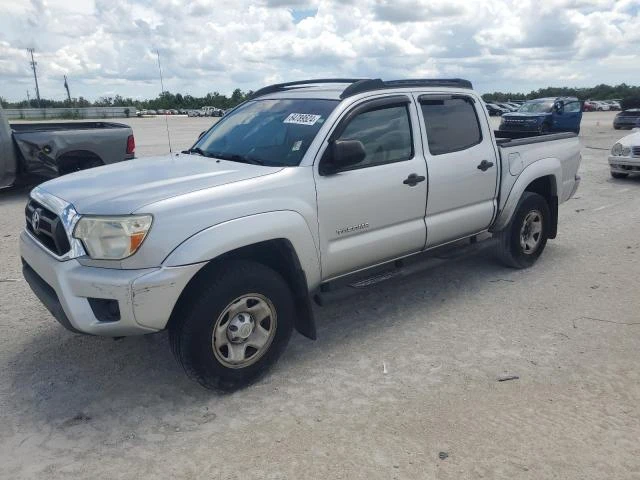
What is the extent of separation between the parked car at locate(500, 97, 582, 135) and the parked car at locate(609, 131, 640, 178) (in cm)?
1077

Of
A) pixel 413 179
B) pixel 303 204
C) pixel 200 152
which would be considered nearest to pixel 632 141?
pixel 413 179

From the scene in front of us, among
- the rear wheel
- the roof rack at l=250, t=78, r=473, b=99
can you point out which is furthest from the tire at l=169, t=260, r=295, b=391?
the rear wheel

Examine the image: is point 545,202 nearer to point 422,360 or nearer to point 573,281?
point 573,281

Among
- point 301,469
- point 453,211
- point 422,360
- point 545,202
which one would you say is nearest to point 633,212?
point 545,202

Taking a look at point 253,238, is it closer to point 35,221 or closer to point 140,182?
point 140,182

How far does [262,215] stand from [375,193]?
102 cm

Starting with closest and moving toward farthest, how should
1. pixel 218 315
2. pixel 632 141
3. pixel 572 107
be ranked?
pixel 218 315 < pixel 632 141 < pixel 572 107

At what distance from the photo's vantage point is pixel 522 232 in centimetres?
576

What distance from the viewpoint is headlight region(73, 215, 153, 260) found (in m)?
3.07

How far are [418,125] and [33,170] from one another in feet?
24.2

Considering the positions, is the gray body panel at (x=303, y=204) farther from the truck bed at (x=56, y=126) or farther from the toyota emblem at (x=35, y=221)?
the truck bed at (x=56, y=126)

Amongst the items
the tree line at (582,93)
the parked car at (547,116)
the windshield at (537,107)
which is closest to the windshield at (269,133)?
the parked car at (547,116)

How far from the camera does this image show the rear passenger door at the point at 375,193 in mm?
3881

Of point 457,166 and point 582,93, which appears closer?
point 457,166
